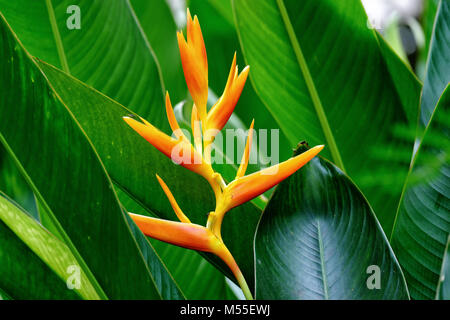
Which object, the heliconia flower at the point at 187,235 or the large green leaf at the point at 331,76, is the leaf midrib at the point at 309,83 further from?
the heliconia flower at the point at 187,235

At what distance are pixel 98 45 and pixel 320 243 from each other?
16.8 inches

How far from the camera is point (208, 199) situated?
46cm

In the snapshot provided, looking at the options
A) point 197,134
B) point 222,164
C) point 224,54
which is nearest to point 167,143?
Answer: point 197,134

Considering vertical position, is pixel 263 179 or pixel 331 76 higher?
pixel 331 76

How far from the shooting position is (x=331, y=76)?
0.61 meters

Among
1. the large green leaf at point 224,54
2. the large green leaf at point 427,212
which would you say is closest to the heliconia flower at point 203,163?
the large green leaf at point 427,212

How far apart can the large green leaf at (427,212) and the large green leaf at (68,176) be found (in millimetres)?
264

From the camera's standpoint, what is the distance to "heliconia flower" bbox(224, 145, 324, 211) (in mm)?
341

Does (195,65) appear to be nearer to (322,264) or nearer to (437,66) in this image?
(322,264)

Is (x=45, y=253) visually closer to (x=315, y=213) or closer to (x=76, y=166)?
(x=76, y=166)

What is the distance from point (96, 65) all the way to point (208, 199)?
0.98 feet

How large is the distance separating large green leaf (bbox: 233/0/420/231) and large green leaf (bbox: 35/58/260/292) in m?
0.21

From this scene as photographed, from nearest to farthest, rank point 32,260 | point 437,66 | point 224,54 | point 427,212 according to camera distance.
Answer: point 32,260 → point 427,212 → point 437,66 → point 224,54
